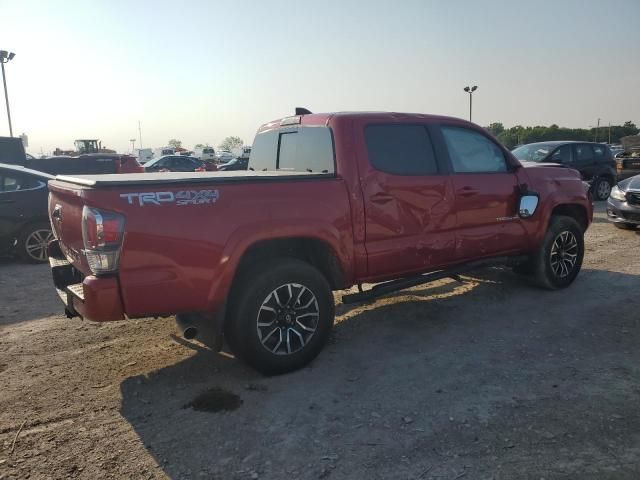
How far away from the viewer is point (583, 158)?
14.1 m

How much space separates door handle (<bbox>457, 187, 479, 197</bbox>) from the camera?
4.96m

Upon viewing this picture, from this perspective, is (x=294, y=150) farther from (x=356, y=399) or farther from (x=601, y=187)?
(x=601, y=187)

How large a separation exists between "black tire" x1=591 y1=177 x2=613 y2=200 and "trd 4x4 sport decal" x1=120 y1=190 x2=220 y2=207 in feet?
45.9

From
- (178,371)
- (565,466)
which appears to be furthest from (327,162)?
(565,466)

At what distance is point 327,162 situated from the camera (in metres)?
4.34

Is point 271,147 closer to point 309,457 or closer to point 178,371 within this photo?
point 178,371

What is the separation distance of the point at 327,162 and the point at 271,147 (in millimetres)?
1103

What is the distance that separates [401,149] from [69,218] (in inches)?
110

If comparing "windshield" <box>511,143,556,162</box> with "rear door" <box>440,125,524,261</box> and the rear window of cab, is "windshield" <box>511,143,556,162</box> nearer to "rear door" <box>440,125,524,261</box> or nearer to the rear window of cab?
"rear door" <box>440,125,524,261</box>

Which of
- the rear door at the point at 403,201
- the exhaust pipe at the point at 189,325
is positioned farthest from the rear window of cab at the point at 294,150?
the exhaust pipe at the point at 189,325

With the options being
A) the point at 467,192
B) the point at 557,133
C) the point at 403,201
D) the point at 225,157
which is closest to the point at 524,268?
the point at 467,192


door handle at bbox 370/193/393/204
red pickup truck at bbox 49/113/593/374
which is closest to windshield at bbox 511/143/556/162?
red pickup truck at bbox 49/113/593/374

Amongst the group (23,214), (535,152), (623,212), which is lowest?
(623,212)

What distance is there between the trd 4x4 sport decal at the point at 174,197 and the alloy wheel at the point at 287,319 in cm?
88
